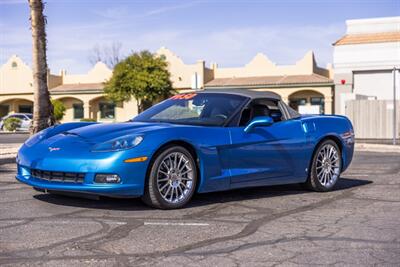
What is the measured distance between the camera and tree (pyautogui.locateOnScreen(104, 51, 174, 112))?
42.8 meters

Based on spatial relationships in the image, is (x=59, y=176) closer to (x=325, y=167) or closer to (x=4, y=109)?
(x=325, y=167)

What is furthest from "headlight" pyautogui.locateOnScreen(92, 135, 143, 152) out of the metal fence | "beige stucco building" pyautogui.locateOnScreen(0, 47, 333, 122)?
"beige stucco building" pyautogui.locateOnScreen(0, 47, 333, 122)

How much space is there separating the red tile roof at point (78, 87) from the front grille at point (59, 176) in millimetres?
43383

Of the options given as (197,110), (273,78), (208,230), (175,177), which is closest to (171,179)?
(175,177)

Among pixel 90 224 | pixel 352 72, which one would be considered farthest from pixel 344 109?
pixel 90 224

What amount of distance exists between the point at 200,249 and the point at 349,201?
3.17 metres

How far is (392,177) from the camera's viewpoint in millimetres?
9719

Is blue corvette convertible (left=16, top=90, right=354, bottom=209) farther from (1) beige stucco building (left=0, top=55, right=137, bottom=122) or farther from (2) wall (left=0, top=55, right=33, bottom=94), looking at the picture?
(2) wall (left=0, top=55, right=33, bottom=94)

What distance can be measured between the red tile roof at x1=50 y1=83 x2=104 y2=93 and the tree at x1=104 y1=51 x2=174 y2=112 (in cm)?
524

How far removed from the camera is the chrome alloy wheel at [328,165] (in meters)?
7.95

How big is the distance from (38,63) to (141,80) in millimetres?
27739

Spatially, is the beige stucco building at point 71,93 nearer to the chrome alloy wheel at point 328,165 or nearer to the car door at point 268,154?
the chrome alloy wheel at point 328,165

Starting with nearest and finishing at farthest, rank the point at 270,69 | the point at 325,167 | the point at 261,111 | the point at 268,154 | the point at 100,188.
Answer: the point at 100,188
the point at 268,154
the point at 261,111
the point at 325,167
the point at 270,69

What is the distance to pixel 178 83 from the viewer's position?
1854 inches
